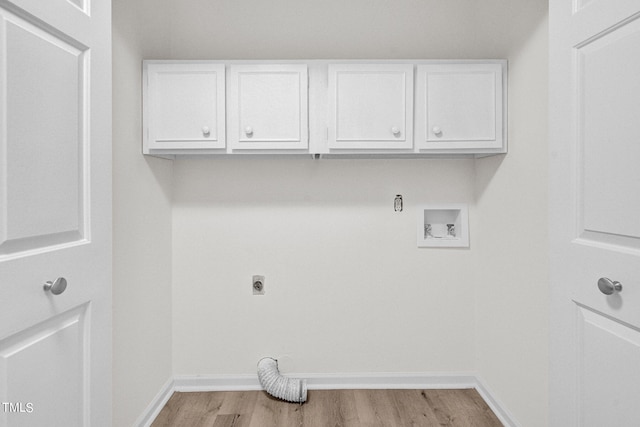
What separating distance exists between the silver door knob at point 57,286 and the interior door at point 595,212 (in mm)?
1312

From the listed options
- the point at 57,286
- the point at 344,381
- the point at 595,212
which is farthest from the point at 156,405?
the point at 595,212

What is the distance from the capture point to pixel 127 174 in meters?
1.93

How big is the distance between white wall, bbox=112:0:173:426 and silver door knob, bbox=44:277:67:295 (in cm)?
81

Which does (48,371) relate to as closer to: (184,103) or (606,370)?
(606,370)

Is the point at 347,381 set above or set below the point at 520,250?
below

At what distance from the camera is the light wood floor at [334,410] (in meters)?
2.15

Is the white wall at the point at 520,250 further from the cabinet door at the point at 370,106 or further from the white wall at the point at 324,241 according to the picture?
the cabinet door at the point at 370,106

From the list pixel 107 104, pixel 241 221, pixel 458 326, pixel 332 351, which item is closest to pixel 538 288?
pixel 458 326

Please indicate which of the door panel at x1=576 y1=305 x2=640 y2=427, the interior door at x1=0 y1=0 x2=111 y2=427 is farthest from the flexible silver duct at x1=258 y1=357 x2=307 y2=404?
the door panel at x1=576 y1=305 x2=640 y2=427

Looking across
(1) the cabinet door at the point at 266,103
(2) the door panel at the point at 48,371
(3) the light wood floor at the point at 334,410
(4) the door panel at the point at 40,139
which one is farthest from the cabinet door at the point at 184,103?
(3) the light wood floor at the point at 334,410

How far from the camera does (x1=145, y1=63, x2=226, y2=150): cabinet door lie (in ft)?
6.97

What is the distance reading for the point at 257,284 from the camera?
250cm

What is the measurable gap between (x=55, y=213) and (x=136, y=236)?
1.03 metres

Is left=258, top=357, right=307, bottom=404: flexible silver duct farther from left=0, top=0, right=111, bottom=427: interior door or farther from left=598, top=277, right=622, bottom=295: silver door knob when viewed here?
left=598, top=277, right=622, bottom=295: silver door knob
